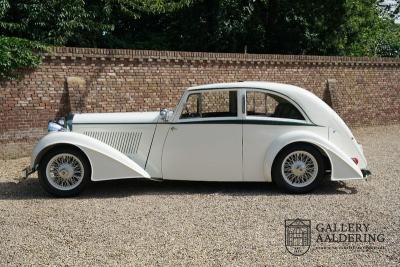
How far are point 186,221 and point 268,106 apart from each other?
2248 mm

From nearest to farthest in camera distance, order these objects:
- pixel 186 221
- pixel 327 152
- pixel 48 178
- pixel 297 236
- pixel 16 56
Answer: pixel 297 236 < pixel 186 221 < pixel 327 152 < pixel 48 178 < pixel 16 56

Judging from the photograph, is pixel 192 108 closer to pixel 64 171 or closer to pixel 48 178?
pixel 64 171

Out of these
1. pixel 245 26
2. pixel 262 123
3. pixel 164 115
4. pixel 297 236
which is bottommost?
pixel 297 236

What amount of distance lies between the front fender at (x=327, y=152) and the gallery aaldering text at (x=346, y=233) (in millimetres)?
1392

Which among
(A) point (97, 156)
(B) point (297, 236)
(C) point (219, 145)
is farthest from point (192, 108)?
(B) point (297, 236)

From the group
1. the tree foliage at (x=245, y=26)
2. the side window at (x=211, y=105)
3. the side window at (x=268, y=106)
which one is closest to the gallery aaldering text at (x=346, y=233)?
the side window at (x=268, y=106)

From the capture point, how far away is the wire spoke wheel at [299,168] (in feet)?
20.6

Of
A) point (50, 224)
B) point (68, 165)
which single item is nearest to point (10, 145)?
point (68, 165)

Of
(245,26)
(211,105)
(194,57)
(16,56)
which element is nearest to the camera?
(211,105)

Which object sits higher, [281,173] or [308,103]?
[308,103]

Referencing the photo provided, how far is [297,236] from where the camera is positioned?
4.63m

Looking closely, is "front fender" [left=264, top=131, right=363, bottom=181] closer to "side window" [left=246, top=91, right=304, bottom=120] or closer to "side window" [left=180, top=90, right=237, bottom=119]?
"side window" [left=246, top=91, right=304, bottom=120]

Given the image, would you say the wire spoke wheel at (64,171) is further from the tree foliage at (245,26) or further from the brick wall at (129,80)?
the tree foliage at (245,26)

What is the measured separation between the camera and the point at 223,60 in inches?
480
